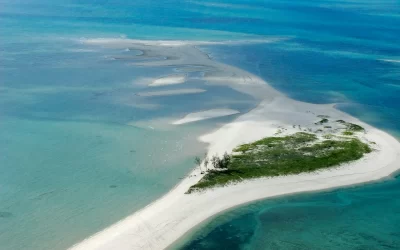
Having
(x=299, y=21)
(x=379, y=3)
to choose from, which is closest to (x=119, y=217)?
(x=299, y=21)

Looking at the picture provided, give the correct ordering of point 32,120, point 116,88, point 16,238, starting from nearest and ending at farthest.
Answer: point 16,238 → point 32,120 → point 116,88

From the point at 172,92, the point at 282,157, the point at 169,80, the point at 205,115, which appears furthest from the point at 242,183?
the point at 169,80

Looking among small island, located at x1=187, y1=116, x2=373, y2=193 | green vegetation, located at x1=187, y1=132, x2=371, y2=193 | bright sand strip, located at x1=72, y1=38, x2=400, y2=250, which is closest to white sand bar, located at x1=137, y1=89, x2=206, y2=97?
bright sand strip, located at x1=72, y1=38, x2=400, y2=250

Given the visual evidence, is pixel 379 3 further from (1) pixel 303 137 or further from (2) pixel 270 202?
(2) pixel 270 202

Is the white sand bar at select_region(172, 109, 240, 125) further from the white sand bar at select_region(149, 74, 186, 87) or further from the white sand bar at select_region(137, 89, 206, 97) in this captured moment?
the white sand bar at select_region(149, 74, 186, 87)

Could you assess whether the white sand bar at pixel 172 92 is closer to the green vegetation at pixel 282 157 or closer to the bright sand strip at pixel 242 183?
the bright sand strip at pixel 242 183

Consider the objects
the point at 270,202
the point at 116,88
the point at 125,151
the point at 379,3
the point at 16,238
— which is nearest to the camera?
the point at 16,238
